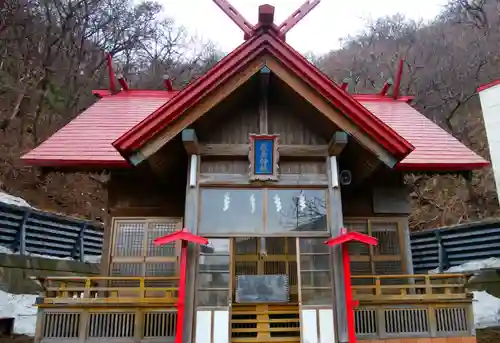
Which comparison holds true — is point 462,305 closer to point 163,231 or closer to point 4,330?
point 163,231

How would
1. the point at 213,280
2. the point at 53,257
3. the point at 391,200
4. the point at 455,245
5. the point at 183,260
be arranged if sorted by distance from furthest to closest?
the point at 53,257 → the point at 455,245 → the point at 391,200 → the point at 213,280 → the point at 183,260

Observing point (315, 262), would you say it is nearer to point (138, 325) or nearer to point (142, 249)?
point (138, 325)

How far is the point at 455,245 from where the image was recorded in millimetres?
14422

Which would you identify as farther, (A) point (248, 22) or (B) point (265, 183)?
(A) point (248, 22)

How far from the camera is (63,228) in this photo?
1575cm

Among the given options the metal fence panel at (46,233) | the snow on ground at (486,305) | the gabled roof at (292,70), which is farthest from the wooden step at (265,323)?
the metal fence panel at (46,233)

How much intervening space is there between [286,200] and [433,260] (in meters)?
9.73

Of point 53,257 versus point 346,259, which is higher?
point 53,257

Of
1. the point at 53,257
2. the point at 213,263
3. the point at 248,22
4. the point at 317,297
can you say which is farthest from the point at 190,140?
the point at 53,257

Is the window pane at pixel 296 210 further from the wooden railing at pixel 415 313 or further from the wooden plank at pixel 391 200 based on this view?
the wooden plank at pixel 391 200

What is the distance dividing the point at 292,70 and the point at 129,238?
5.25 m

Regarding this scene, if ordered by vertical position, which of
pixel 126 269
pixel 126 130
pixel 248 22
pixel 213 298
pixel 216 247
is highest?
pixel 248 22

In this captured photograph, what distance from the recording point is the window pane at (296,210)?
751 centimetres

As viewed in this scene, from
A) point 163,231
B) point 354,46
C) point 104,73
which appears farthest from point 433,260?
point 354,46
